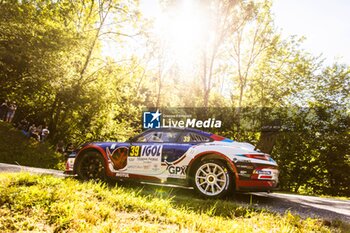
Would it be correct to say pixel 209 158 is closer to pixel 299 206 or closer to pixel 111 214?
pixel 299 206

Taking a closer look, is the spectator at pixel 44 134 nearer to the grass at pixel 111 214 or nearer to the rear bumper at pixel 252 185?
the grass at pixel 111 214

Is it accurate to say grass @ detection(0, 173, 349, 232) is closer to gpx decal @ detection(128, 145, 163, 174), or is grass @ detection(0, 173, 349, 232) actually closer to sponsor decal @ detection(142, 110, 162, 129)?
gpx decal @ detection(128, 145, 163, 174)

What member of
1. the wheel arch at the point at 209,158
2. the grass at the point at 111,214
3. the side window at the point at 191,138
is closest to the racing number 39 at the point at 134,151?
the side window at the point at 191,138

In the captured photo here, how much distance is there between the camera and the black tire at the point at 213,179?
16.4 feet

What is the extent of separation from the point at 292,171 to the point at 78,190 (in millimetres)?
15191

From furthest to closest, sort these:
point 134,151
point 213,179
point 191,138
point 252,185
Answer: point 134,151, point 191,138, point 213,179, point 252,185

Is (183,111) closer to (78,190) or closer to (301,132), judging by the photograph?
(301,132)

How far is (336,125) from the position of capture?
16891 millimetres

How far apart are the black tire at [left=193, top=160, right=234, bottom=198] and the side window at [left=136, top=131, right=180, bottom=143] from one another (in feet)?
2.87

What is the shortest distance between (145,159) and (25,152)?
8.30 m

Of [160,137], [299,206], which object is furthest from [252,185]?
[160,137]

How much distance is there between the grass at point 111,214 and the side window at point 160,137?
5.28ft

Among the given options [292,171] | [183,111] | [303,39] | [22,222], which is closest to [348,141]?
[292,171]

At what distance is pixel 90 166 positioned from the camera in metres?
6.27
